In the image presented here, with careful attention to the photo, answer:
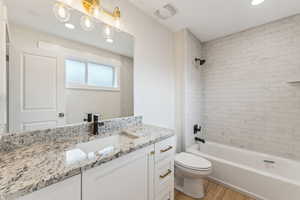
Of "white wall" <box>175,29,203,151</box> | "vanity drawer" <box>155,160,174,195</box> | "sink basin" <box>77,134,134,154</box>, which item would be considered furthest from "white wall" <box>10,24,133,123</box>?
"white wall" <box>175,29,203,151</box>

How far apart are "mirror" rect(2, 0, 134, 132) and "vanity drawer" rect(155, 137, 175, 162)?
594mm

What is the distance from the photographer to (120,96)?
5.09 ft

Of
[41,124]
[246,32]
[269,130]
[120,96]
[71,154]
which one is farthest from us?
[246,32]

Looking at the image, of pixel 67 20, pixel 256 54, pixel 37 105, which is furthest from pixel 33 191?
pixel 256 54

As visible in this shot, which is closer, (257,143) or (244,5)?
(244,5)

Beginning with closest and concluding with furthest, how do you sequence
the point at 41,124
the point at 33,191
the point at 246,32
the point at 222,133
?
the point at 33,191
the point at 41,124
the point at 246,32
the point at 222,133

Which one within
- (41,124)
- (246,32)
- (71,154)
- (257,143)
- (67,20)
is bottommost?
(257,143)

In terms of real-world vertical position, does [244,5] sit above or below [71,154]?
above

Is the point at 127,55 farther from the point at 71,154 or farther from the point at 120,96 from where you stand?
the point at 71,154

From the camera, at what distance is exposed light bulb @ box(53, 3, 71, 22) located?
1064mm

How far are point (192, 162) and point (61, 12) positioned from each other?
6.94 feet

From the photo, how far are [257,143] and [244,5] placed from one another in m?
2.05

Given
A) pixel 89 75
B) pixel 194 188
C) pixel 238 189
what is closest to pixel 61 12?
pixel 89 75

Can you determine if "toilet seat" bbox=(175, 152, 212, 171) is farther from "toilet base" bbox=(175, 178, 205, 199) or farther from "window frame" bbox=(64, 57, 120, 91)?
"window frame" bbox=(64, 57, 120, 91)
